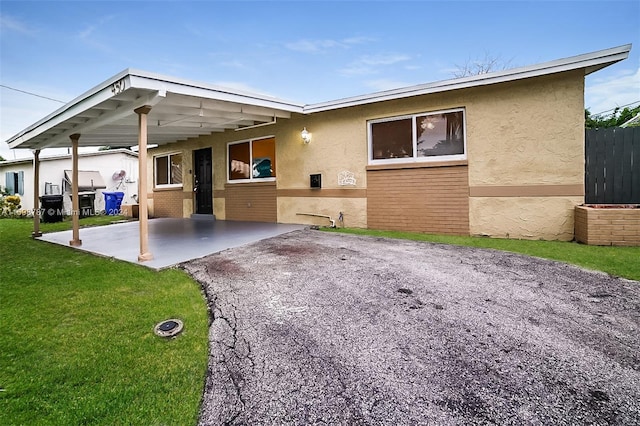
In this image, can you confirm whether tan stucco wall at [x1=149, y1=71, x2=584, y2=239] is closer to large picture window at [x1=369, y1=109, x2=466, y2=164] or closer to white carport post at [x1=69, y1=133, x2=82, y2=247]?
large picture window at [x1=369, y1=109, x2=466, y2=164]

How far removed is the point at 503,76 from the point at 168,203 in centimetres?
1132

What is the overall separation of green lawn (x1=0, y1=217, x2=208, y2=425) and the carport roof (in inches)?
101

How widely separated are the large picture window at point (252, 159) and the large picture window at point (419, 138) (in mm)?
3114

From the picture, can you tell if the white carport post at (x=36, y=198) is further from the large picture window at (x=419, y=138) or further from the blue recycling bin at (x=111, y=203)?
the large picture window at (x=419, y=138)

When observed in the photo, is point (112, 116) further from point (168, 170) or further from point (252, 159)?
point (168, 170)

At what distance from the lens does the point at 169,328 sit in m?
2.44

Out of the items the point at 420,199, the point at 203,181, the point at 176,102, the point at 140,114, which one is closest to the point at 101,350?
the point at 140,114

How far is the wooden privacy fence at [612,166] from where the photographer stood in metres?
5.70

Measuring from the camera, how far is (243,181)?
930cm

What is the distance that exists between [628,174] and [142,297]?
8.40 metres

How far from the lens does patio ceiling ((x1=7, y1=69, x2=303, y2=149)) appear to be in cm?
414

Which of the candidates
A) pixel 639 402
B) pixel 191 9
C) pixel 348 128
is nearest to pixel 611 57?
pixel 348 128

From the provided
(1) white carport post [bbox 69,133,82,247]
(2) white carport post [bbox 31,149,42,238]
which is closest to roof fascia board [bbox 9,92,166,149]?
(1) white carport post [bbox 69,133,82,247]

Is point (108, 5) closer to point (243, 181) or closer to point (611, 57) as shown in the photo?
point (243, 181)
